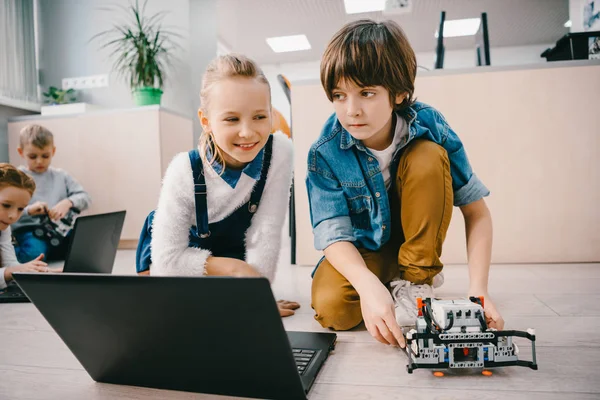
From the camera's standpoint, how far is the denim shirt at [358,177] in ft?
2.94

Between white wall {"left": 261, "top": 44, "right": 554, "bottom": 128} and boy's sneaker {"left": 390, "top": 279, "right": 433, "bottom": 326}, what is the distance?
5.78 m

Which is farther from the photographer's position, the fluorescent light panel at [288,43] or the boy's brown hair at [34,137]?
the fluorescent light panel at [288,43]

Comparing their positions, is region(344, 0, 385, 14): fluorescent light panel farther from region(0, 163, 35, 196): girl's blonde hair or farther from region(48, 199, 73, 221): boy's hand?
region(0, 163, 35, 196): girl's blonde hair

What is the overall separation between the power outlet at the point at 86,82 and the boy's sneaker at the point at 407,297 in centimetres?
289

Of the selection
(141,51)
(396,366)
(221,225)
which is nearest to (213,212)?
(221,225)

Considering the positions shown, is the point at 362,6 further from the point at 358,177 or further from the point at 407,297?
the point at 407,297

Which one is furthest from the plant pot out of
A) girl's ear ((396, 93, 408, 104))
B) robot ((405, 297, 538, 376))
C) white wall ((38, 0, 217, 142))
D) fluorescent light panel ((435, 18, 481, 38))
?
fluorescent light panel ((435, 18, 481, 38))

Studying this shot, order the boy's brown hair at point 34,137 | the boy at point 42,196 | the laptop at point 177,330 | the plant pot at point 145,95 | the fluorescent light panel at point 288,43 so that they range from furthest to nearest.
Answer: the fluorescent light panel at point 288,43 < the plant pot at point 145,95 < the boy's brown hair at point 34,137 < the boy at point 42,196 < the laptop at point 177,330

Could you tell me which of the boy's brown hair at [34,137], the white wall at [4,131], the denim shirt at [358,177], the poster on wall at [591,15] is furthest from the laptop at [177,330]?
the poster on wall at [591,15]

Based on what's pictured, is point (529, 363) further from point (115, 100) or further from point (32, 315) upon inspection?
point (115, 100)

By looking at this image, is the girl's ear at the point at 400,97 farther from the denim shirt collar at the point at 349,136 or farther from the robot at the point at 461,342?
the robot at the point at 461,342

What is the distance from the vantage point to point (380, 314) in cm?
69

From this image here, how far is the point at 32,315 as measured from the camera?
1.05 meters

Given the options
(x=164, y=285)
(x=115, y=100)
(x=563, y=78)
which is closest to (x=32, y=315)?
(x=164, y=285)
